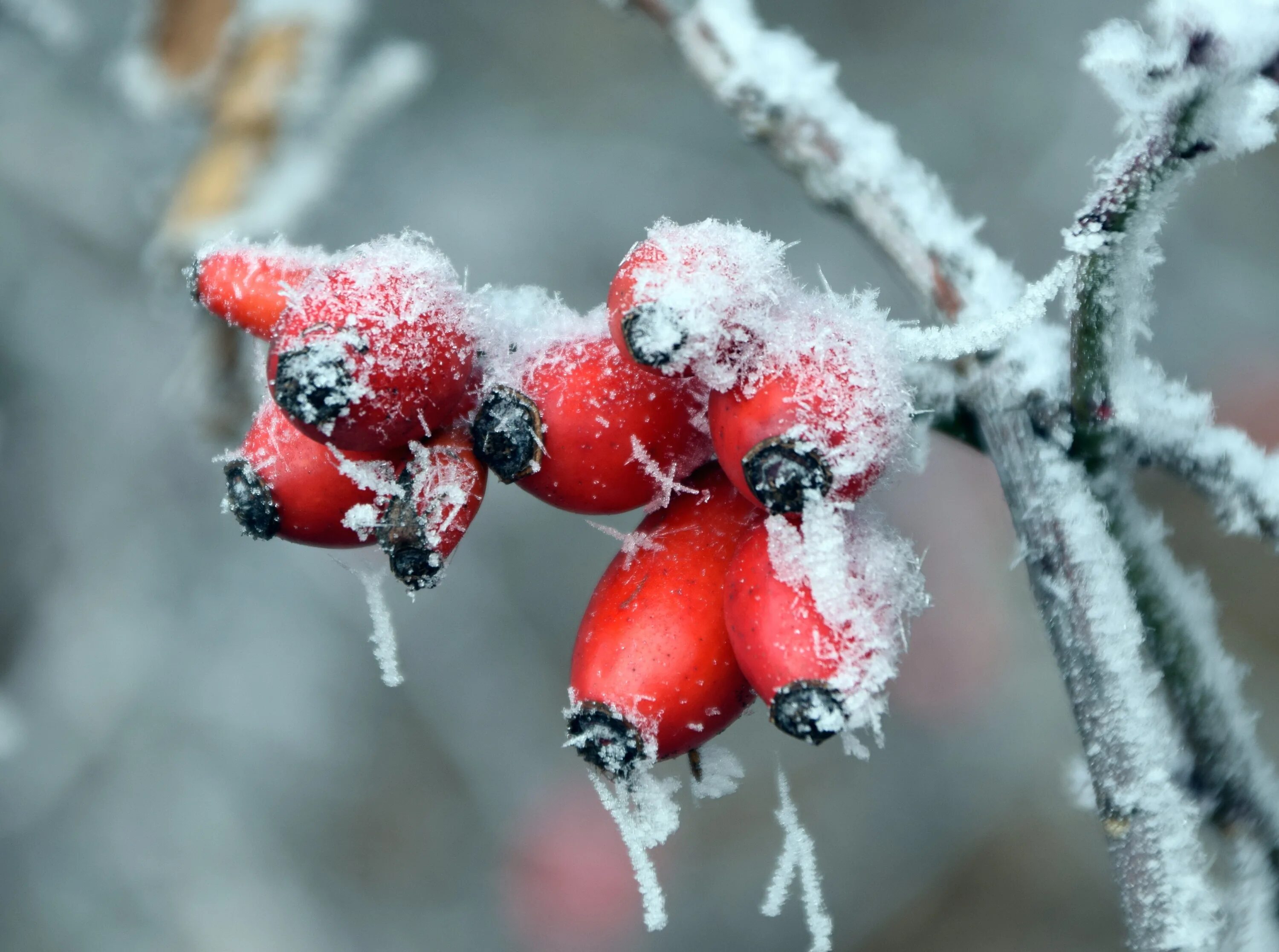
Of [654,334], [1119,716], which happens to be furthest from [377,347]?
[1119,716]

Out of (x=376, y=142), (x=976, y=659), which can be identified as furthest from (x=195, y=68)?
(x=976, y=659)

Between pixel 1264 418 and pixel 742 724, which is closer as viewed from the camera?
pixel 1264 418

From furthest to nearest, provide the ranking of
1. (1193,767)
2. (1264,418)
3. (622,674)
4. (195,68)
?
(1264,418)
(195,68)
(1193,767)
(622,674)

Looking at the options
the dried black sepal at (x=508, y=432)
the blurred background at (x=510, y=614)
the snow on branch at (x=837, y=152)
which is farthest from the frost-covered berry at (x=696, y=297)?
the blurred background at (x=510, y=614)

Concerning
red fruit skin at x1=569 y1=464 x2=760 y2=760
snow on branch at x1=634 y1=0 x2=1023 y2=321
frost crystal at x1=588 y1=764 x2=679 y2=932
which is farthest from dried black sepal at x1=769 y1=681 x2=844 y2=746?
snow on branch at x1=634 y1=0 x2=1023 y2=321

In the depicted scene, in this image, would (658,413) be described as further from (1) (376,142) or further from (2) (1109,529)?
(1) (376,142)

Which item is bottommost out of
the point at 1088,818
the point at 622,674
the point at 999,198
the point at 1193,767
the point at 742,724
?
the point at 1193,767

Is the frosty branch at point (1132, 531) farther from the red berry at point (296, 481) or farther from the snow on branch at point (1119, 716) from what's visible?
the red berry at point (296, 481)
